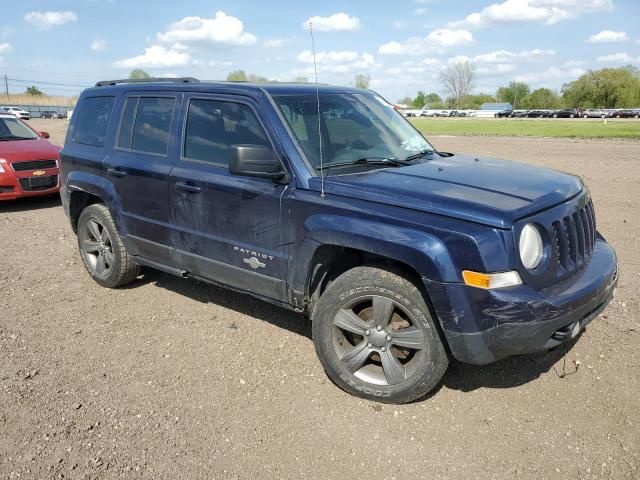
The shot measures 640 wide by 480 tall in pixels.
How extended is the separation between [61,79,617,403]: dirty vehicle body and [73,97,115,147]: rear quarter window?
21cm

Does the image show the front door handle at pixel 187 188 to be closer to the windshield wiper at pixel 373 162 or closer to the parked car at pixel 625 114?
the windshield wiper at pixel 373 162

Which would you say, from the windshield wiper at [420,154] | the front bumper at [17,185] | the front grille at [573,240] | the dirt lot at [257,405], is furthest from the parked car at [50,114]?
the front grille at [573,240]

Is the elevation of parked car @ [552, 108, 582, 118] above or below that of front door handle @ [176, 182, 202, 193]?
below

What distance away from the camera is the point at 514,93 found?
13125 cm

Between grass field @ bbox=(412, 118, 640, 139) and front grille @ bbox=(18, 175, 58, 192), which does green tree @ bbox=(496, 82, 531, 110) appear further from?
front grille @ bbox=(18, 175, 58, 192)

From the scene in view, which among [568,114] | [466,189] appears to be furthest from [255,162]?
[568,114]

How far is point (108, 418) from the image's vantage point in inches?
130

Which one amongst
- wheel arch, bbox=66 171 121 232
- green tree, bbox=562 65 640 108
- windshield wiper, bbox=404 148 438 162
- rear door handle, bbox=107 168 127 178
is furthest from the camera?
green tree, bbox=562 65 640 108

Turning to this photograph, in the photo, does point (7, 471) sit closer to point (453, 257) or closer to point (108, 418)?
point (108, 418)

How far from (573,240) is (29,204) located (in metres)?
9.74

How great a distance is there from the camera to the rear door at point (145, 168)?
441cm

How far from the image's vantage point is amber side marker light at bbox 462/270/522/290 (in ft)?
9.35

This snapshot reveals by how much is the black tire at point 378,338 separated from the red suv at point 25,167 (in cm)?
745

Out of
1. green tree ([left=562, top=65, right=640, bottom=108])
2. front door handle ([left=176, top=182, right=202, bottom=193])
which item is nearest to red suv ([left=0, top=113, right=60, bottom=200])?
front door handle ([left=176, top=182, right=202, bottom=193])
